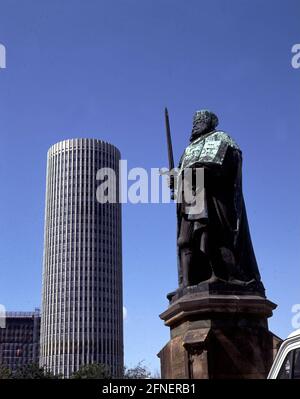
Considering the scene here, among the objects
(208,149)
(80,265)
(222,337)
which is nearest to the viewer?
(222,337)

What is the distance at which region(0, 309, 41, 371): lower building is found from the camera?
16475 centimetres

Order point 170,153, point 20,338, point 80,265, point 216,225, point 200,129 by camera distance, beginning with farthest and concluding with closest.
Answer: point 20,338
point 80,265
point 170,153
point 200,129
point 216,225

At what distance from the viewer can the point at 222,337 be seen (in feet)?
39.5

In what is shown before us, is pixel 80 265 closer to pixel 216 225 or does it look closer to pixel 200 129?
pixel 200 129

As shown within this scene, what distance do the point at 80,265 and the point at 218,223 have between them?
451 feet

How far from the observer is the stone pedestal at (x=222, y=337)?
38.8 ft

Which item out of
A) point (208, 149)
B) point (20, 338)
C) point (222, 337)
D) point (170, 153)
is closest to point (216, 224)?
point (208, 149)

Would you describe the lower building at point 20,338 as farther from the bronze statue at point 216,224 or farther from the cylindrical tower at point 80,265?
the bronze statue at point 216,224

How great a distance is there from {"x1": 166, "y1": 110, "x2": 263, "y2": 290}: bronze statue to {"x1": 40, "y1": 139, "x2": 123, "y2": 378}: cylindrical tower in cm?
13130

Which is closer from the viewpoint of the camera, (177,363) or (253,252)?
(177,363)
